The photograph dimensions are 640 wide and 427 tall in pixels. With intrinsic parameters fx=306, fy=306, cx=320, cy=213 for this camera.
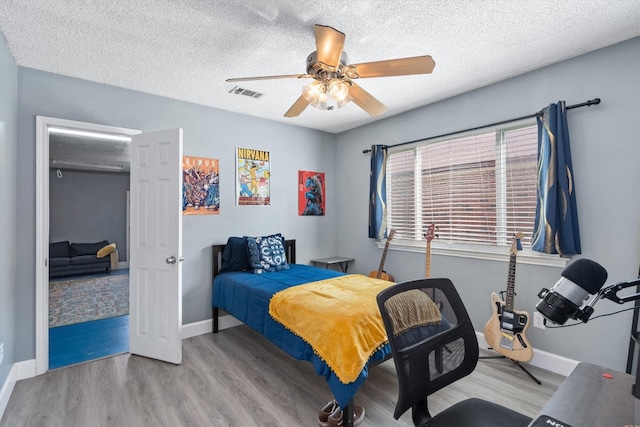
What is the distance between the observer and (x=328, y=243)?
15.1ft

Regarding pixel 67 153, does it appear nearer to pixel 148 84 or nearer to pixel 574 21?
pixel 148 84

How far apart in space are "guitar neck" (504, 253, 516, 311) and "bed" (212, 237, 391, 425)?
0.98m

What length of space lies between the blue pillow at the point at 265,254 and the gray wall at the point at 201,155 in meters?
0.39

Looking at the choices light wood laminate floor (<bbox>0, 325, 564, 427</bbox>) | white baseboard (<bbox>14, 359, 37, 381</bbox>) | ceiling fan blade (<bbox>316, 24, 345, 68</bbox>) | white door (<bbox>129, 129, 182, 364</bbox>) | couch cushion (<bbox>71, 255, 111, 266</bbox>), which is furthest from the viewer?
→ couch cushion (<bbox>71, 255, 111, 266</bbox>)

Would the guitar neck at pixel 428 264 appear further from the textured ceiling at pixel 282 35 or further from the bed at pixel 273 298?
the textured ceiling at pixel 282 35

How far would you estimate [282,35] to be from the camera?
82.1 inches

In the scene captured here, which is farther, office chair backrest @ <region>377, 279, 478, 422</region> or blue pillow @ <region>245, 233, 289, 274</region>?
blue pillow @ <region>245, 233, 289, 274</region>

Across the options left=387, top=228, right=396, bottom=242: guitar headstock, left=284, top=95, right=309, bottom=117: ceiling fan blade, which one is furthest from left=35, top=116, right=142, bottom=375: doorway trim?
left=387, top=228, right=396, bottom=242: guitar headstock

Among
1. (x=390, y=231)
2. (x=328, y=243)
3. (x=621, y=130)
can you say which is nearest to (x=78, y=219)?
(x=328, y=243)

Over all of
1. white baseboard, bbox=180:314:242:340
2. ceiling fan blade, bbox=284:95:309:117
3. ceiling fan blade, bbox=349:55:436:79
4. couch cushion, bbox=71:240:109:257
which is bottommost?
white baseboard, bbox=180:314:242:340

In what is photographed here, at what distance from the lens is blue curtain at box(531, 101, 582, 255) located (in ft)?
7.74

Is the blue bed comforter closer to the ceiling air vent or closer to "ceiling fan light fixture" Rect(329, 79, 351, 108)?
"ceiling fan light fixture" Rect(329, 79, 351, 108)

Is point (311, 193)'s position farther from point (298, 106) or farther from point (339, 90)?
point (339, 90)

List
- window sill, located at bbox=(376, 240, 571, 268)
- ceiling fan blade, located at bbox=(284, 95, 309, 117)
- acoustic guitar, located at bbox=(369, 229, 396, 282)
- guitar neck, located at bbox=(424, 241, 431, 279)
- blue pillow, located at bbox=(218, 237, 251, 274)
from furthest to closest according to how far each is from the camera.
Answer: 1. acoustic guitar, located at bbox=(369, 229, 396, 282)
2. blue pillow, located at bbox=(218, 237, 251, 274)
3. guitar neck, located at bbox=(424, 241, 431, 279)
4. window sill, located at bbox=(376, 240, 571, 268)
5. ceiling fan blade, located at bbox=(284, 95, 309, 117)
